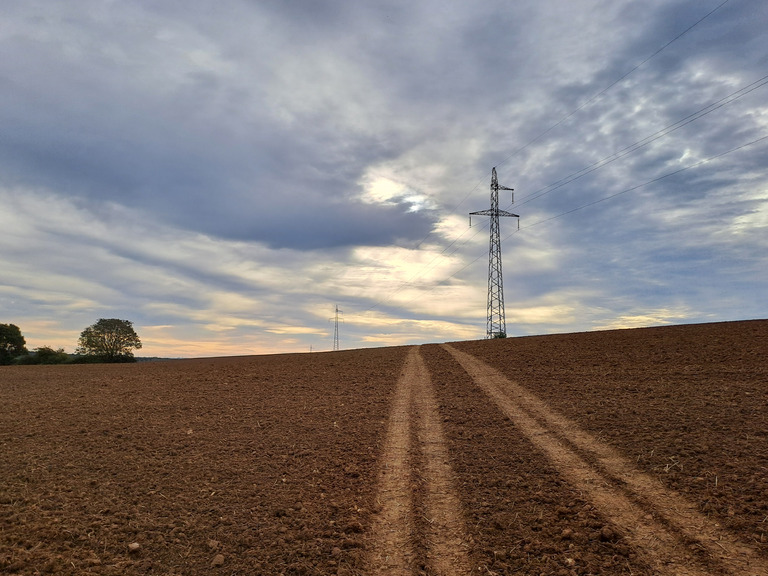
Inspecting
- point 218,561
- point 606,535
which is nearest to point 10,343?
point 218,561

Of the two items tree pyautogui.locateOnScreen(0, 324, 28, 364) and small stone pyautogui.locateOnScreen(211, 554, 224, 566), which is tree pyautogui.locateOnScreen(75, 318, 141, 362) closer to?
tree pyautogui.locateOnScreen(0, 324, 28, 364)

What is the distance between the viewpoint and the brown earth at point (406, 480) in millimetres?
6180

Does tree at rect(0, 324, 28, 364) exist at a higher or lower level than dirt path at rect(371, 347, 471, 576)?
higher

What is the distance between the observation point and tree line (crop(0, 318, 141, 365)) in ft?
197

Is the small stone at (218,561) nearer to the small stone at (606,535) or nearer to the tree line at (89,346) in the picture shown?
the small stone at (606,535)

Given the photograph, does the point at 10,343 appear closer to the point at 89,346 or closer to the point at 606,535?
the point at 89,346

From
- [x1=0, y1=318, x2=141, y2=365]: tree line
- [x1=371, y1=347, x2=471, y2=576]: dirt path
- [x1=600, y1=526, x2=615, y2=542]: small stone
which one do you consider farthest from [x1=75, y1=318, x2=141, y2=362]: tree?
[x1=600, y1=526, x2=615, y2=542]: small stone

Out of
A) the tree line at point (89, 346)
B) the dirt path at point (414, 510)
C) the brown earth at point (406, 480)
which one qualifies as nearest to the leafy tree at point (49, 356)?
the tree line at point (89, 346)

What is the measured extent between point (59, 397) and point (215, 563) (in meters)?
20.0

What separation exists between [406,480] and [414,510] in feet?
4.62

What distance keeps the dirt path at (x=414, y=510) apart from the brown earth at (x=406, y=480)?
0.04 metres

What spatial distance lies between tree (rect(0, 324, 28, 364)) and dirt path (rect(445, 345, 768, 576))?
75.0 m

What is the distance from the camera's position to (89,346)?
62438 millimetres

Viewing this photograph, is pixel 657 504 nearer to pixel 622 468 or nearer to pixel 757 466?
pixel 622 468
